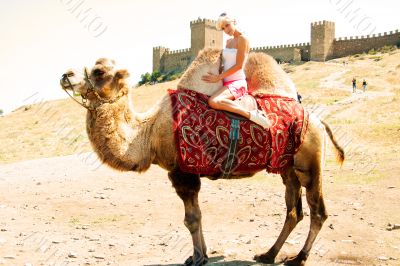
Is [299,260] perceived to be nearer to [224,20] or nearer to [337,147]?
[337,147]

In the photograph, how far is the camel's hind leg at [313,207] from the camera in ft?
20.7

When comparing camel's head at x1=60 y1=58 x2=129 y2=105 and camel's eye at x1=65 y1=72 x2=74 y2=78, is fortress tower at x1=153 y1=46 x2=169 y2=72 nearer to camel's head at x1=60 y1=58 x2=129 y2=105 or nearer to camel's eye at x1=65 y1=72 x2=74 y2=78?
camel's head at x1=60 y1=58 x2=129 y2=105

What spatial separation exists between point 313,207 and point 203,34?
296 ft

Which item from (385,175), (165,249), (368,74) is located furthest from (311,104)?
(165,249)

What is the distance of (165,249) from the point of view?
286 inches

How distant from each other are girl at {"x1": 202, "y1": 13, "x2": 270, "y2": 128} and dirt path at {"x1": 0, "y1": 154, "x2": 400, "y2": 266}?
187 centimetres

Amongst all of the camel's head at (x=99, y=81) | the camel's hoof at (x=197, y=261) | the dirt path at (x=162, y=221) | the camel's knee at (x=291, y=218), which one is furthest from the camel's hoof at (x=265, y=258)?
the camel's head at (x=99, y=81)

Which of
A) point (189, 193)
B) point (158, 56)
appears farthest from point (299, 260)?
point (158, 56)

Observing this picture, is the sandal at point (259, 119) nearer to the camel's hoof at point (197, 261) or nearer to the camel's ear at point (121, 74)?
the camel's ear at point (121, 74)

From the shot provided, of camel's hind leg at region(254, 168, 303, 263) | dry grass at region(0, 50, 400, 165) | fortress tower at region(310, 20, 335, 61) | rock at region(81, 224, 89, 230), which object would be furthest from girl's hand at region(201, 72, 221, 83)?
fortress tower at region(310, 20, 335, 61)

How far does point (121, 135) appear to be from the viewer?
18.7 feet

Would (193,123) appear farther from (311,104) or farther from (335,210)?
(311,104)

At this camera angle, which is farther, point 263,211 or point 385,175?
point 385,175

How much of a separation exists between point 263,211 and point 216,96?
3.79 m
